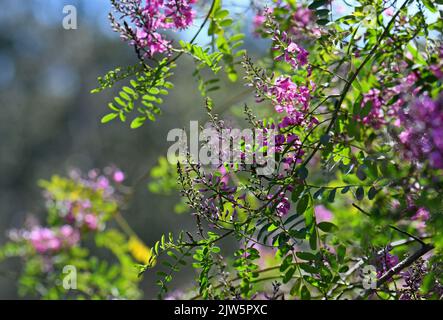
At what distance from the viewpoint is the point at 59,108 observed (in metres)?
12.1

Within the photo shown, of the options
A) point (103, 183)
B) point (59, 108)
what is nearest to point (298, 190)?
point (103, 183)

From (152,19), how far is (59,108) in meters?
11.3

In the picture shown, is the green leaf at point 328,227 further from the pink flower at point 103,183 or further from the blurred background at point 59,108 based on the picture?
the blurred background at point 59,108

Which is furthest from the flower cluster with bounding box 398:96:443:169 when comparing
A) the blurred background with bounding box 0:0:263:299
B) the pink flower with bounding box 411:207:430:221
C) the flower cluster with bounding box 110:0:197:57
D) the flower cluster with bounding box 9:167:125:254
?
the blurred background with bounding box 0:0:263:299

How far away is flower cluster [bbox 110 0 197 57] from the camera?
120 centimetres

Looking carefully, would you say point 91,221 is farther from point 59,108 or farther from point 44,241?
point 59,108

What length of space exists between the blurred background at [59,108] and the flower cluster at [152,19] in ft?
31.5

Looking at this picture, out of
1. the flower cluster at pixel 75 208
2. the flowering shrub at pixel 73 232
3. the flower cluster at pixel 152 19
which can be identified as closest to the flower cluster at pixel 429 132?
the flower cluster at pixel 152 19

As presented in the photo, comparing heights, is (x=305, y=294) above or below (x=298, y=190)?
below

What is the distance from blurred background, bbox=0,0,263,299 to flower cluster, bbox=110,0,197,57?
9615 mm

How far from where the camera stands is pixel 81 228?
2.37 meters

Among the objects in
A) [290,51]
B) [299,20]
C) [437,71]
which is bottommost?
[437,71]
